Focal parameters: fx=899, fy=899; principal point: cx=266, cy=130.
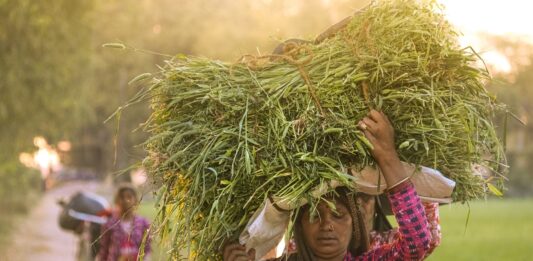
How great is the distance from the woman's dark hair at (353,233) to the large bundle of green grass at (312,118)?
1.04ft

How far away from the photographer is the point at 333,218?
12.9 ft

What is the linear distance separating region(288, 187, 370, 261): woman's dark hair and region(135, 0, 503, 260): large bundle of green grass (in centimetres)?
32

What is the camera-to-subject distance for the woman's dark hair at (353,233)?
3938mm

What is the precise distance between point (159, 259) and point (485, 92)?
159 cm

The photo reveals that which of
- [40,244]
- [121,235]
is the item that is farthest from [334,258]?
[40,244]

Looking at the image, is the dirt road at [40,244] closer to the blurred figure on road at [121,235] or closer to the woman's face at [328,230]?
the blurred figure on road at [121,235]

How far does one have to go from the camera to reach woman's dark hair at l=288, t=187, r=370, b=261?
3.94 metres

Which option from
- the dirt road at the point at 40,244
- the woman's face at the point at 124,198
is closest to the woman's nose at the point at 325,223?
the woman's face at the point at 124,198

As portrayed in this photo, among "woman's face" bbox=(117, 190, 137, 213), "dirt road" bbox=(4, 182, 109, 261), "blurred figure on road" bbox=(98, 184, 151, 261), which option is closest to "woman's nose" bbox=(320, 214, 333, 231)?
"blurred figure on road" bbox=(98, 184, 151, 261)

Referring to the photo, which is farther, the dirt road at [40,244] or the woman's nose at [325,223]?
the dirt road at [40,244]

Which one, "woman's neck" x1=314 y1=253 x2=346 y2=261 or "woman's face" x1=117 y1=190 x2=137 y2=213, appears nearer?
"woman's neck" x1=314 y1=253 x2=346 y2=261

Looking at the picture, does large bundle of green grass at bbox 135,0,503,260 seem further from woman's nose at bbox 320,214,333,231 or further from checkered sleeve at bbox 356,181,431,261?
woman's nose at bbox 320,214,333,231

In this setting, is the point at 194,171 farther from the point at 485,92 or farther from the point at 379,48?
the point at 485,92

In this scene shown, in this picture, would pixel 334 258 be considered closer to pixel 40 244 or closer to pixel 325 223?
pixel 325 223
